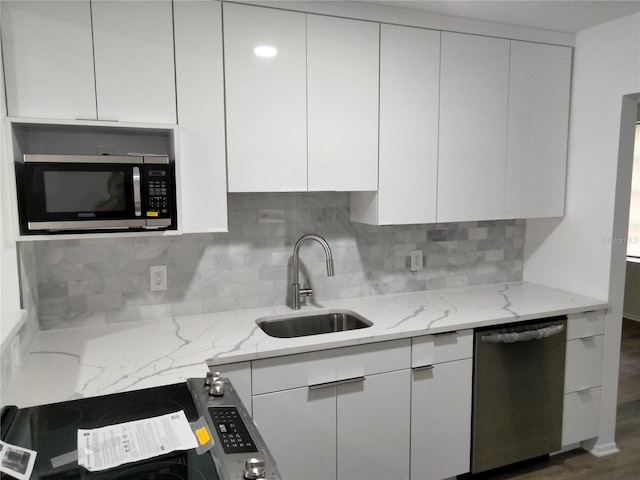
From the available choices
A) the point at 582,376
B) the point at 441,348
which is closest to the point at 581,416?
the point at 582,376

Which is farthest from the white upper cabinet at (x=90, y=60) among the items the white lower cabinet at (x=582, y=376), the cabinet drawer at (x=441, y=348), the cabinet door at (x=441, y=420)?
the white lower cabinet at (x=582, y=376)

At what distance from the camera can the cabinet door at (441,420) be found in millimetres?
2209

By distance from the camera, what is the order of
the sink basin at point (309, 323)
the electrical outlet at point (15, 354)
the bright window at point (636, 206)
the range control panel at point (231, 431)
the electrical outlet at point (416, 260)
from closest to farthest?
the range control panel at point (231, 431) < the electrical outlet at point (15, 354) < the sink basin at point (309, 323) < the electrical outlet at point (416, 260) < the bright window at point (636, 206)

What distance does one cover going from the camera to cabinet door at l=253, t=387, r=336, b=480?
1.93 meters

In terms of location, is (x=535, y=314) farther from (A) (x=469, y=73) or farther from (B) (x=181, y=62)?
(B) (x=181, y=62)

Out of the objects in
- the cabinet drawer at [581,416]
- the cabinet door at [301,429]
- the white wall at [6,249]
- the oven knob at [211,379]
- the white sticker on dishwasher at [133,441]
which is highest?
the white wall at [6,249]

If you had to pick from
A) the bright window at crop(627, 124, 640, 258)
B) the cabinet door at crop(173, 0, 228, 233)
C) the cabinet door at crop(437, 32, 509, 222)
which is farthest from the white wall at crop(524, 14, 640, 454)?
the bright window at crop(627, 124, 640, 258)

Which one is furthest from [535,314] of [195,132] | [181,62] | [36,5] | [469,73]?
[36,5]

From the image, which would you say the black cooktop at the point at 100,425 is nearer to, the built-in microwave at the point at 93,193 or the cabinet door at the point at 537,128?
the built-in microwave at the point at 93,193

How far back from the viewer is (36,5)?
1697mm

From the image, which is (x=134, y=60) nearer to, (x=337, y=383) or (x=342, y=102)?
(x=342, y=102)

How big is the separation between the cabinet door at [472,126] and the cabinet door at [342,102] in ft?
1.34

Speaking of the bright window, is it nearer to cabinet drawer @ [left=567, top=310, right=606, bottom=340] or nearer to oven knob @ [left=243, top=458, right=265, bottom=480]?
cabinet drawer @ [left=567, top=310, right=606, bottom=340]

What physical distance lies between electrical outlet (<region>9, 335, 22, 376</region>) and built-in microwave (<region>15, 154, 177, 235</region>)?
0.38m
